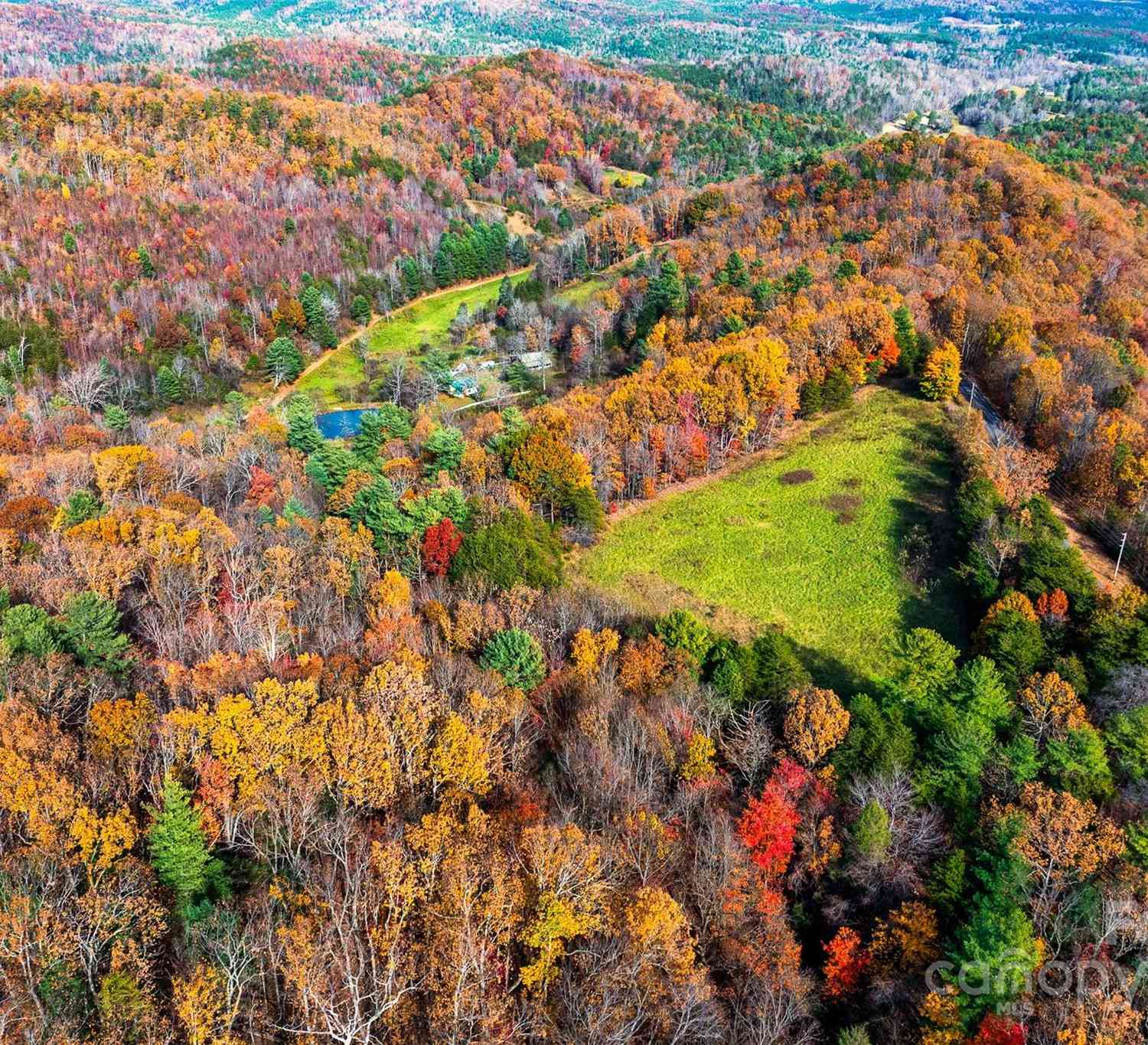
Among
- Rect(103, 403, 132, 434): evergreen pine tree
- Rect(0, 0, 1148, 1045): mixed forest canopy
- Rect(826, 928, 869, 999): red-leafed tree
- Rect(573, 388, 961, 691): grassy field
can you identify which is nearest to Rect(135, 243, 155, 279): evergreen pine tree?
Rect(0, 0, 1148, 1045): mixed forest canopy

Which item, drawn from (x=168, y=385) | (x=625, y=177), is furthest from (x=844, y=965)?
(x=625, y=177)

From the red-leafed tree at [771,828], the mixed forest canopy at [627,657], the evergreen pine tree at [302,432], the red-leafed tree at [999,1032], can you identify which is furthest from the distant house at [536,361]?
the red-leafed tree at [999,1032]

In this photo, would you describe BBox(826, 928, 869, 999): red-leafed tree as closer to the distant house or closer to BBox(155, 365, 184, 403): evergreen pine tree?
the distant house

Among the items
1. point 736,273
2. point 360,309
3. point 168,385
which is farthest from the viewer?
point 360,309

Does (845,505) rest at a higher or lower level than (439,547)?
lower

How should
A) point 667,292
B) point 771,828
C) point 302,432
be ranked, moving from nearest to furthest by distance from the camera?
point 771,828, point 302,432, point 667,292

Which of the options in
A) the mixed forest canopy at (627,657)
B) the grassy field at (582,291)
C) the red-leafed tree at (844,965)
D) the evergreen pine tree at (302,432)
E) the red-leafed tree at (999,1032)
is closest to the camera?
the red-leafed tree at (999,1032)

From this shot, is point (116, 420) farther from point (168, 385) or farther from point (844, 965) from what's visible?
point (844, 965)

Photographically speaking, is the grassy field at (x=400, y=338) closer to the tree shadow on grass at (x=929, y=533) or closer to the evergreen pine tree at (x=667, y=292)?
the evergreen pine tree at (x=667, y=292)
